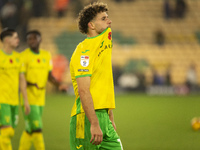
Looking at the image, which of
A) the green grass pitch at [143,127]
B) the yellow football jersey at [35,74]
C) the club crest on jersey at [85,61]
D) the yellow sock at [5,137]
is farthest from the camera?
the green grass pitch at [143,127]

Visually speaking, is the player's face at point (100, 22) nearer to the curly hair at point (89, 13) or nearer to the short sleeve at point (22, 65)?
the curly hair at point (89, 13)

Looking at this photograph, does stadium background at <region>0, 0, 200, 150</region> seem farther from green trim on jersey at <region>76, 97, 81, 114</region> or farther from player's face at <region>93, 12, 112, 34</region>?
player's face at <region>93, 12, 112, 34</region>

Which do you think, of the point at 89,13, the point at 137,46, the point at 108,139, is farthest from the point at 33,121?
the point at 137,46

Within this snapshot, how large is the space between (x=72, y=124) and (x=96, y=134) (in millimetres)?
414

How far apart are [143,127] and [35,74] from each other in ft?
15.8

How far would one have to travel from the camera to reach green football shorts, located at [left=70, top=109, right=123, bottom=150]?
Answer: 11.1 feet

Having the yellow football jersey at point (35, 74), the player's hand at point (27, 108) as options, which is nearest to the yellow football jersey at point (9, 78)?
the player's hand at point (27, 108)

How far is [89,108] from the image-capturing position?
3.18 m

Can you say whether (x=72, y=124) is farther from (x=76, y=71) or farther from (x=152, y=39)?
(x=152, y=39)

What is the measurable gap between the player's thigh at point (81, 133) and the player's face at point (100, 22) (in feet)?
2.46

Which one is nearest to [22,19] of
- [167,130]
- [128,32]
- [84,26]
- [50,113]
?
[128,32]

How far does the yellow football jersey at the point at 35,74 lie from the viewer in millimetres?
6477

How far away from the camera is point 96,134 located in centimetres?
315

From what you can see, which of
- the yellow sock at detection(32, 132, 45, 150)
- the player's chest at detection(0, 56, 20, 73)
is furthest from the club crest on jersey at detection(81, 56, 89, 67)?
the yellow sock at detection(32, 132, 45, 150)
